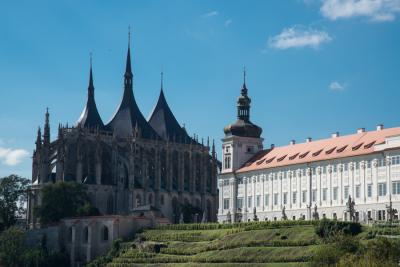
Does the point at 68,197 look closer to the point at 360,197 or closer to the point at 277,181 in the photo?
the point at 277,181

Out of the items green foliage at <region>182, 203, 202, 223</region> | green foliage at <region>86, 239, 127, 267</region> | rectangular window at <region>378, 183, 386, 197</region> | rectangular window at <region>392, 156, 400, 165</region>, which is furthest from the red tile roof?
green foliage at <region>182, 203, 202, 223</region>

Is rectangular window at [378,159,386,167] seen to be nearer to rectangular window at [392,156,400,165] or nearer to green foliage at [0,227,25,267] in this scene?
rectangular window at [392,156,400,165]

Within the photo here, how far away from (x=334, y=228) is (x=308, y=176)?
23884mm

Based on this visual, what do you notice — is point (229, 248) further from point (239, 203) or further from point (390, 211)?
point (239, 203)

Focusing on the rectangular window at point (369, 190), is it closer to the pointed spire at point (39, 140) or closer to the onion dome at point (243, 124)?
the onion dome at point (243, 124)

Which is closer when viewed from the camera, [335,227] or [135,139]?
[335,227]

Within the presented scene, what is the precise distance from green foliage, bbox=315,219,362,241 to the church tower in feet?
118

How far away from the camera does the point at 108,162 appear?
12812 cm

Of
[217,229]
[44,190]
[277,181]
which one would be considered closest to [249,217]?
[277,181]

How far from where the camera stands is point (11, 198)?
114750 mm

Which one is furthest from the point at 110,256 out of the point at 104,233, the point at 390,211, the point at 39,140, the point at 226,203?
the point at 39,140

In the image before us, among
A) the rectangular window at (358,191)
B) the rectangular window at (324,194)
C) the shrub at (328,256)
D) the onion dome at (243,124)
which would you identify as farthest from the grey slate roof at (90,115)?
the shrub at (328,256)

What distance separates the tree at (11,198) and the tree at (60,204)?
5076 mm

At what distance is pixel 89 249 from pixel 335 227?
106 feet
